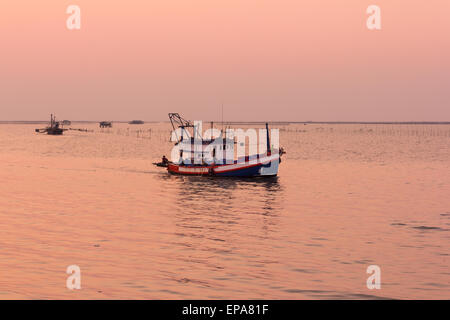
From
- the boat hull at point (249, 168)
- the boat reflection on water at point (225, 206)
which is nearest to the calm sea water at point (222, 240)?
the boat reflection on water at point (225, 206)

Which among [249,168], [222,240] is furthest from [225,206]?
[249,168]

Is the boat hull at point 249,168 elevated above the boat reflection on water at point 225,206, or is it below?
above

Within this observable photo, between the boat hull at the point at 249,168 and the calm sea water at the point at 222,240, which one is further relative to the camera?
the boat hull at the point at 249,168

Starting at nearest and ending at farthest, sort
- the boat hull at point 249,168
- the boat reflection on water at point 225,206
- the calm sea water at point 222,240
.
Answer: the calm sea water at point 222,240 < the boat reflection on water at point 225,206 < the boat hull at point 249,168

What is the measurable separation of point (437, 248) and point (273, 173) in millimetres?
40382

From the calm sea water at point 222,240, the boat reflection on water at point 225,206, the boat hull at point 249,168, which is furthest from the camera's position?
the boat hull at point 249,168

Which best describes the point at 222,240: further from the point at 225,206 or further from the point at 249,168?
the point at 249,168

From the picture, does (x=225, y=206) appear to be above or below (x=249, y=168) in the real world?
below

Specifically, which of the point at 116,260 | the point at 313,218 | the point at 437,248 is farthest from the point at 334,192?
the point at 116,260

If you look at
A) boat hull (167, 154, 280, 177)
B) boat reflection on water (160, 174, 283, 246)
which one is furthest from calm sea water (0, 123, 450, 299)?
boat hull (167, 154, 280, 177)

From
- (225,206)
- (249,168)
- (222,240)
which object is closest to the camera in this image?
(222,240)

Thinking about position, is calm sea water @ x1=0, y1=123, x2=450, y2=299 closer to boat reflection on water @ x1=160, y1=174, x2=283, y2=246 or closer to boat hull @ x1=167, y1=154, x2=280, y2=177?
boat reflection on water @ x1=160, y1=174, x2=283, y2=246

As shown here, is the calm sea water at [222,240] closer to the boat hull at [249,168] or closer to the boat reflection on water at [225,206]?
the boat reflection on water at [225,206]
